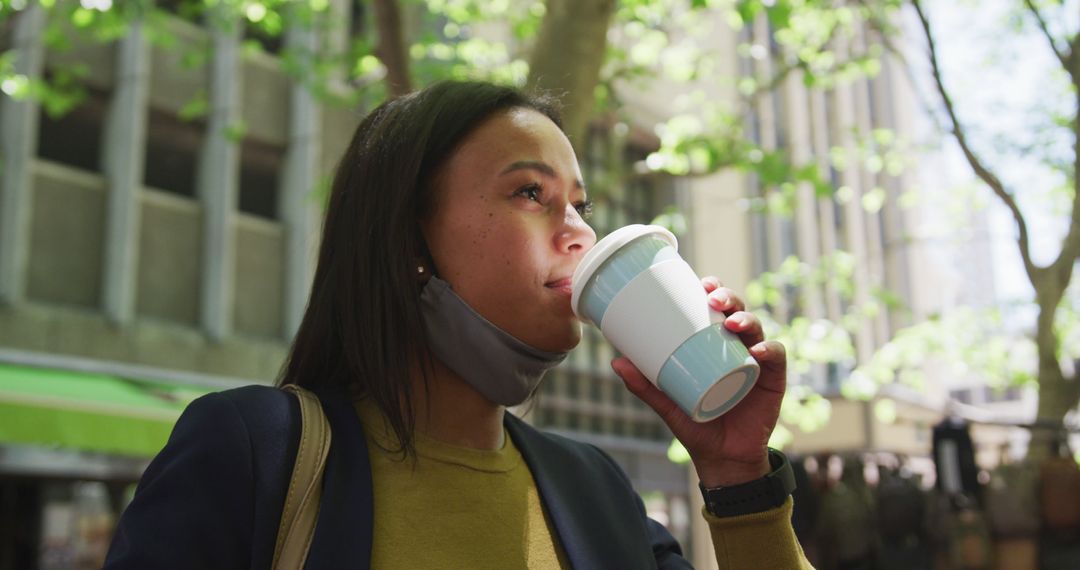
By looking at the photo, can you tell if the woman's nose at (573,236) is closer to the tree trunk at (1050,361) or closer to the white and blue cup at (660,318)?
the white and blue cup at (660,318)

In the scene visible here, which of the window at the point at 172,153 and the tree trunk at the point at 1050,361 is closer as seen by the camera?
the tree trunk at the point at 1050,361

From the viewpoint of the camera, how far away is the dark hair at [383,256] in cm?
163

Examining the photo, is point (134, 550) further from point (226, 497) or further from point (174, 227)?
point (174, 227)

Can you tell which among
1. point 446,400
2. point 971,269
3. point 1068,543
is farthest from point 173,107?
point 971,269

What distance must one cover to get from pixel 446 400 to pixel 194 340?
37.2 ft

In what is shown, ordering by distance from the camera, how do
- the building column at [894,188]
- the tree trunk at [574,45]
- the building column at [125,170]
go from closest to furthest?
the tree trunk at [574,45] < the building column at [125,170] < the building column at [894,188]

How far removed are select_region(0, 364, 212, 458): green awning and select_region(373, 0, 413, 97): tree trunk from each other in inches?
101

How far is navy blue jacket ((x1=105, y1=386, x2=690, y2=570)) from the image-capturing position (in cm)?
130

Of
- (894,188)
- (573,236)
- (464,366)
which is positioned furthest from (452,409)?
(894,188)

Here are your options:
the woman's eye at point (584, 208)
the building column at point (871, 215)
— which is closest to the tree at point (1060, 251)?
the woman's eye at point (584, 208)

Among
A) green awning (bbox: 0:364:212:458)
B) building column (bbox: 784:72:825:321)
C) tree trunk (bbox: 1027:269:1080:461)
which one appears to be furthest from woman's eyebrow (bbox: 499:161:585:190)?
building column (bbox: 784:72:825:321)

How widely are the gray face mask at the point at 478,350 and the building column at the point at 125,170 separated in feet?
35.5

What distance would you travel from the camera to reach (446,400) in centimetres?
167

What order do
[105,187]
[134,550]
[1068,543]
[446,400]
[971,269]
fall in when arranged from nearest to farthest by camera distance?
[134,550], [446,400], [1068,543], [105,187], [971,269]
